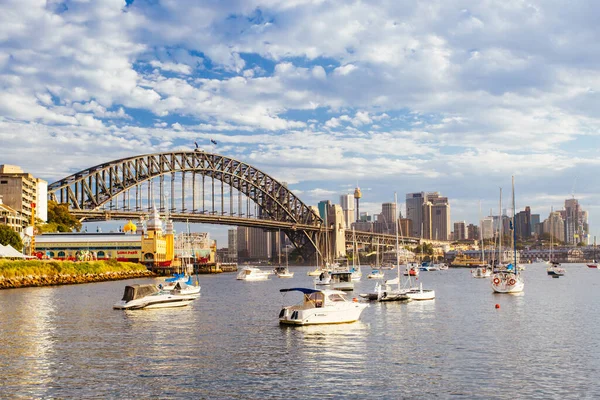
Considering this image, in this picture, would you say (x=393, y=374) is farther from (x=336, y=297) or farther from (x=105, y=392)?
(x=336, y=297)

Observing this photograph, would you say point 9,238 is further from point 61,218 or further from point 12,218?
point 61,218

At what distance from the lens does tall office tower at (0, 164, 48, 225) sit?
149875mm

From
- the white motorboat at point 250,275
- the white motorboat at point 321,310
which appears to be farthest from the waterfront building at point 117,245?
the white motorboat at point 321,310

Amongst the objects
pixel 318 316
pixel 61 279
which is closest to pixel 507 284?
pixel 318 316

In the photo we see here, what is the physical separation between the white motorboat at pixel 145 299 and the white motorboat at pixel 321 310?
1511 cm

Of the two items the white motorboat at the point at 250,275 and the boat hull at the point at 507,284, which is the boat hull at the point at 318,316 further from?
the white motorboat at the point at 250,275

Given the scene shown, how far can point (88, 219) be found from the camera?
16912 centimetres

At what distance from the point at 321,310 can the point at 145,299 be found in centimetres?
1754

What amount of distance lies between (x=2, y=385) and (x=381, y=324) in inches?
973

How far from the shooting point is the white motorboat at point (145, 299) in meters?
54.4

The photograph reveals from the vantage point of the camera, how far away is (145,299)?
54.8 meters

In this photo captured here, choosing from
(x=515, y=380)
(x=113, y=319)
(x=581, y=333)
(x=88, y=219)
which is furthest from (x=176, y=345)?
(x=88, y=219)

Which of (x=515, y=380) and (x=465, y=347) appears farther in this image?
(x=465, y=347)

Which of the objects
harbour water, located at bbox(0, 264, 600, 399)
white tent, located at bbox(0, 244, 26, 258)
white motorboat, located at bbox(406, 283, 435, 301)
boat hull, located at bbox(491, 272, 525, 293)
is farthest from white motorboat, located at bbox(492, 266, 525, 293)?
white tent, located at bbox(0, 244, 26, 258)
